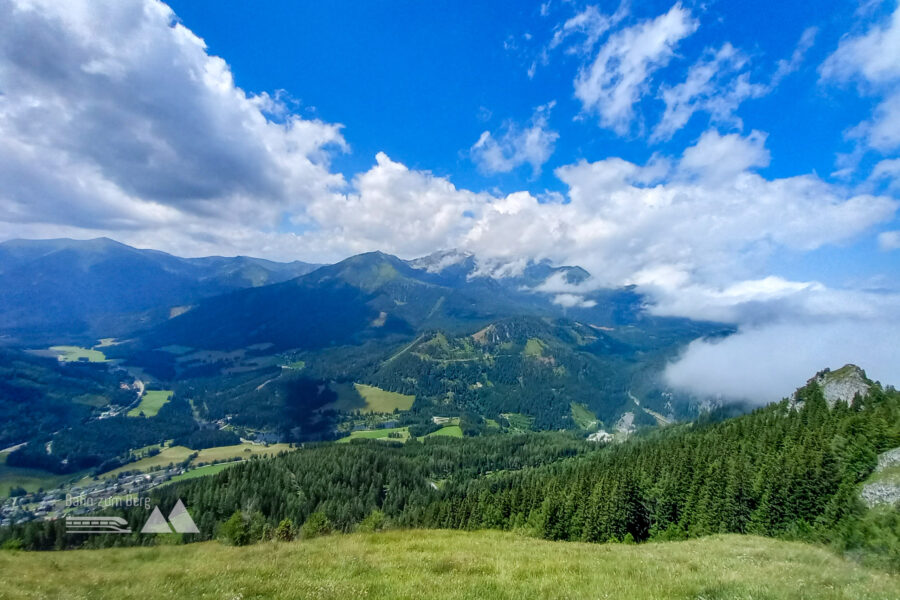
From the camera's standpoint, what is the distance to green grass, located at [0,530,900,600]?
11.8m

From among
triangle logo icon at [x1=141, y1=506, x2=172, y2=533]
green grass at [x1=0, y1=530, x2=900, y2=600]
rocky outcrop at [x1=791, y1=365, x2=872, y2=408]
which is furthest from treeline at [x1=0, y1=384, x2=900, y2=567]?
green grass at [x1=0, y1=530, x2=900, y2=600]

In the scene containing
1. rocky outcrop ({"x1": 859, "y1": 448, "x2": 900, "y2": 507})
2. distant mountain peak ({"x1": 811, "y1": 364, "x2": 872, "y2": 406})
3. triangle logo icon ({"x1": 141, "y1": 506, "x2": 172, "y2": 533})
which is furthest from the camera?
distant mountain peak ({"x1": 811, "y1": 364, "x2": 872, "y2": 406})

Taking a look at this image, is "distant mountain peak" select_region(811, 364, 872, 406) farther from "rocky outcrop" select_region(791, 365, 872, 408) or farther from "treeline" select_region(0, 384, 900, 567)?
"treeline" select_region(0, 384, 900, 567)

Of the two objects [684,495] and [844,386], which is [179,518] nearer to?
[684,495]

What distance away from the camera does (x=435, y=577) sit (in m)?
14.1

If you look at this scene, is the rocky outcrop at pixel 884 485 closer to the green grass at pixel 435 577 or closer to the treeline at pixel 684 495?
the treeline at pixel 684 495

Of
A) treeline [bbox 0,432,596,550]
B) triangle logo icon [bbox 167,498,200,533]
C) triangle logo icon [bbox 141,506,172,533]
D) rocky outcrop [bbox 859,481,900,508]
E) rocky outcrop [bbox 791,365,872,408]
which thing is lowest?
treeline [bbox 0,432,596,550]

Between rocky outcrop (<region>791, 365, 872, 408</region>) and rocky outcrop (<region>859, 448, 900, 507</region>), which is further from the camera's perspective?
rocky outcrop (<region>791, 365, 872, 408</region>)

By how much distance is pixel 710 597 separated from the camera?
11.2 metres

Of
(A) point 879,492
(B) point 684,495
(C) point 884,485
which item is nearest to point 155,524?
(B) point 684,495

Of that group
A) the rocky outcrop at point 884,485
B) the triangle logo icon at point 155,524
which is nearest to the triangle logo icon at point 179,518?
the triangle logo icon at point 155,524

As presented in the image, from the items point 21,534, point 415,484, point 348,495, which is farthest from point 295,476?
point 21,534

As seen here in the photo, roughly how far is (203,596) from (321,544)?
535 inches

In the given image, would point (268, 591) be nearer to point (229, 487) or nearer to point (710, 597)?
point (710, 597)
